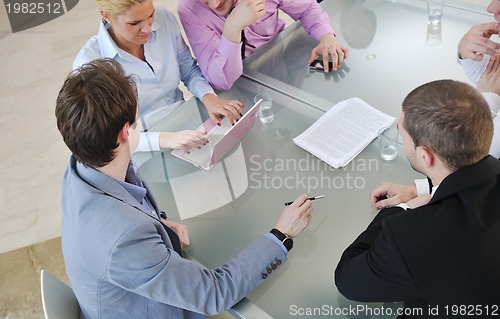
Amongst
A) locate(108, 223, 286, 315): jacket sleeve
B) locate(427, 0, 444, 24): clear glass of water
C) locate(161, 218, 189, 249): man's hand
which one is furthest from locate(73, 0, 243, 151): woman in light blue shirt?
locate(427, 0, 444, 24): clear glass of water

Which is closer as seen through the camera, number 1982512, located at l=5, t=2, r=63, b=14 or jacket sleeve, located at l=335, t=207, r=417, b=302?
jacket sleeve, located at l=335, t=207, r=417, b=302

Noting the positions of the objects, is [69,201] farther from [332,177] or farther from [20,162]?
[20,162]

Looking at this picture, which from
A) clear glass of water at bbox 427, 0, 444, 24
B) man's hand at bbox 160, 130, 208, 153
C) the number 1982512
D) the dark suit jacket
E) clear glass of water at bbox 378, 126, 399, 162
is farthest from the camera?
the number 1982512

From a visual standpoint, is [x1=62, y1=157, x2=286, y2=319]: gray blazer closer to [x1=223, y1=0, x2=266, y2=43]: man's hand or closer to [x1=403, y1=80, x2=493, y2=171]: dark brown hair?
[x1=403, y1=80, x2=493, y2=171]: dark brown hair

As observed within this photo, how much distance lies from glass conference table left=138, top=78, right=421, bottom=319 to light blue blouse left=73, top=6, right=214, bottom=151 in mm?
213

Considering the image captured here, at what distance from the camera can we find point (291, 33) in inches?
96.0

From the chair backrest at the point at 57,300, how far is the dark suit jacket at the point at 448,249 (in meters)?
0.86

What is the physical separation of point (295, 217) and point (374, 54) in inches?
38.9

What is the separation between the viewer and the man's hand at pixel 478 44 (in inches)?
78.2

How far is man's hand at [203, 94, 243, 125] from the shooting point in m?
2.04

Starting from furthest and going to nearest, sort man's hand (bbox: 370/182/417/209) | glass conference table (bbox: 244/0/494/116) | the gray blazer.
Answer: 1. glass conference table (bbox: 244/0/494/116)
2. man's hand (bbox: 370/182/417/209)
3. the gray blazer

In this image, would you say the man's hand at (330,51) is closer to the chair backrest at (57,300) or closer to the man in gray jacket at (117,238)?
the man in gray jacket at (117,238)

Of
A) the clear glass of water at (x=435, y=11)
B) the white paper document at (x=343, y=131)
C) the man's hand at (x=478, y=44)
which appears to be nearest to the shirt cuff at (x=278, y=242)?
the white paper document at (x=343, y=131)

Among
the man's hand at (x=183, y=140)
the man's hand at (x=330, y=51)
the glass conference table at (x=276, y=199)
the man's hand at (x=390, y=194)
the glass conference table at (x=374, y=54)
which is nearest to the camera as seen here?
the glass conference table at (x=276, y=199)
